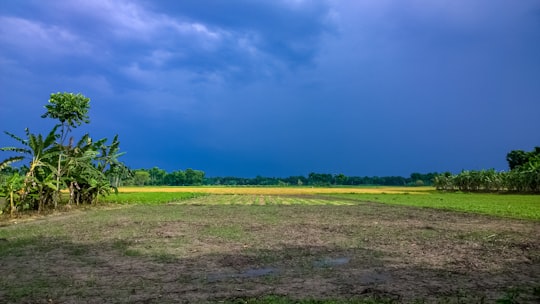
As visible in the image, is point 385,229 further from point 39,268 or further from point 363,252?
point 39,268

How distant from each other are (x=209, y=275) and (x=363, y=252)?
4748 millimetres

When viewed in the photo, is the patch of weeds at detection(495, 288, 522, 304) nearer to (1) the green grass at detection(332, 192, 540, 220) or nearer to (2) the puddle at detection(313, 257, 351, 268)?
(2) the puddle at detection(313, 257, 351, 268)

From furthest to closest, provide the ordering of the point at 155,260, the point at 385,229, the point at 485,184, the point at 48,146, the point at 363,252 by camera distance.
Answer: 1. the point at 485,184
2. the point at 48,146
3. the point at 385,229
4. the point at 363,252
5. the point at 155,260

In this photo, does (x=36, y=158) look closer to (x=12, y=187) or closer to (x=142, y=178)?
(x=12, y=187)

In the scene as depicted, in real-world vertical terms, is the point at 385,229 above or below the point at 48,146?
below

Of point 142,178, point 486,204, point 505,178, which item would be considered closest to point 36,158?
point 486,204

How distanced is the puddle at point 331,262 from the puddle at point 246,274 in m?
1.19

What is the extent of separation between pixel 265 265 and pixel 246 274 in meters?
1.01

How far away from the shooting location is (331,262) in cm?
985

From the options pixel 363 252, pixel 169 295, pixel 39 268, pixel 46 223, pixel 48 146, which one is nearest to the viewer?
pixel 169 295

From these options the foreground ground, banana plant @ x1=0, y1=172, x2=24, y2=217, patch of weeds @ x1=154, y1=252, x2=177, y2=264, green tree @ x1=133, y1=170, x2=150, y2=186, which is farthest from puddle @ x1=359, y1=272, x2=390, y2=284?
green tree @ x1=133, y1=170, x2=150, y2=186

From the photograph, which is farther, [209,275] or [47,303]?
[209,275]

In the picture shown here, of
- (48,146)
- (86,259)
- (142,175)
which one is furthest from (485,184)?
(142,175)

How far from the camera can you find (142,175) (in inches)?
6097
